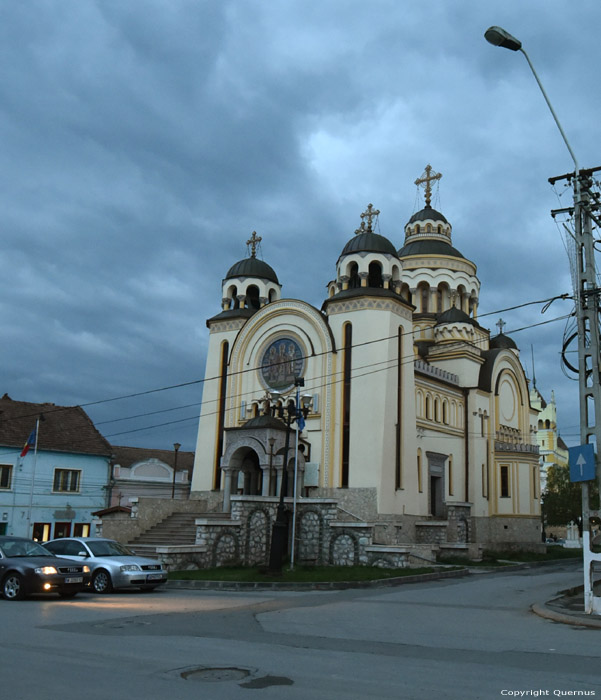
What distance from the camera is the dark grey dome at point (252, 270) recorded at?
39188 millimetres

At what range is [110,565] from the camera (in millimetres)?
18422

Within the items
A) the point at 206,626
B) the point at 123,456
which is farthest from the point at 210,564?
the point at 123,456

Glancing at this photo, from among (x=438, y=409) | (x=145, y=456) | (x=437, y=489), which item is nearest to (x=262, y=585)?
(x=437, y=489)

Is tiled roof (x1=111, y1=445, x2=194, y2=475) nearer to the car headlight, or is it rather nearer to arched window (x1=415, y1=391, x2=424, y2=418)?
arched window (x1=415, y1=391, x2=424, y2=418)

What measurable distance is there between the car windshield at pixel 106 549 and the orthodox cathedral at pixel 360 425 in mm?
6174

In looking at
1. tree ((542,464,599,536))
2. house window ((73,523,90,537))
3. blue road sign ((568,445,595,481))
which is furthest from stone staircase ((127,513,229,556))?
tree ((542,464,599,536))

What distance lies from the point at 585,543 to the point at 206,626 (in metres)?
7.57

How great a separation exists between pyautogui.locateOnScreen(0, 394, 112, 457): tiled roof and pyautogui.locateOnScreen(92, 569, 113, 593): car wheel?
22.7 m

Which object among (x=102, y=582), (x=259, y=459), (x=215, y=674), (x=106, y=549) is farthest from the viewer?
(x=259, y=459)

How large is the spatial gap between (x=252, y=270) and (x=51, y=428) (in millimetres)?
14963

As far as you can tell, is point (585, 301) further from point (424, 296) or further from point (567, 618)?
point (424, 296)

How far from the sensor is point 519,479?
42750 mm

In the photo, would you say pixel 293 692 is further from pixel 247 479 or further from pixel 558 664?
pixel 247 479

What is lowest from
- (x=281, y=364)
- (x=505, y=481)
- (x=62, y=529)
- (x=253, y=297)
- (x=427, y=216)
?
(x=62, y=529)
